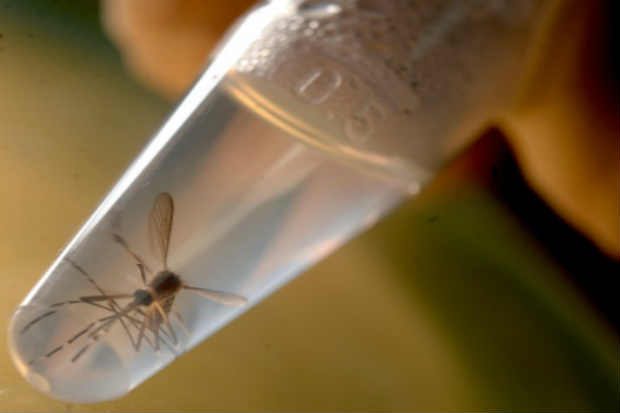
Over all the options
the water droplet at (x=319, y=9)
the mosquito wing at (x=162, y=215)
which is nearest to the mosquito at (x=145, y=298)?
the mosquito wing at (x=162, y=215)

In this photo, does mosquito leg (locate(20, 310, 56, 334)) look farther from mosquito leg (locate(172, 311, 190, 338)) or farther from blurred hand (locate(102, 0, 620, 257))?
blurred hand (locate(102, 0, 620, 257))

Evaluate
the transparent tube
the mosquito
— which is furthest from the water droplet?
the mosquito

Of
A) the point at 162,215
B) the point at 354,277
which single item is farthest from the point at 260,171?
the point at 354,277

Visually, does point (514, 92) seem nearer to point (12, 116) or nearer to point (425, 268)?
point (425, 268)

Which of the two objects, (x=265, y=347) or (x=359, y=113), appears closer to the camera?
(x=359, y=113)

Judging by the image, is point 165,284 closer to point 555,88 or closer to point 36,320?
point 36,320

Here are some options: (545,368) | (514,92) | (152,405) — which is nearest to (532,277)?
(545,368)

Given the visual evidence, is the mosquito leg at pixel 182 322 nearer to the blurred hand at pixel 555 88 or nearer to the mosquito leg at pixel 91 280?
the mosquito leg at pixel 91 280
